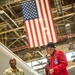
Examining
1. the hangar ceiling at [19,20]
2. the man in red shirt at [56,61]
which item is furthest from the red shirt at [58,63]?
the hangar ceiling at [19,20]

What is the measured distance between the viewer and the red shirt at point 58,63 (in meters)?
4.04

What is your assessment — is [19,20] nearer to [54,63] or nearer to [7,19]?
[7,19]

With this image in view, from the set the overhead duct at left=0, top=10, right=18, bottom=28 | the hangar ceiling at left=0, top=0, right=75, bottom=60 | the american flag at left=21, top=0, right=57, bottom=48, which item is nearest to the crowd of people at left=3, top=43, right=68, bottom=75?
the american flag at left=21, top=0, right=57, bottom=48

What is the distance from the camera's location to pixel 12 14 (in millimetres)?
17812

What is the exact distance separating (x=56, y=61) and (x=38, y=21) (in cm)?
736

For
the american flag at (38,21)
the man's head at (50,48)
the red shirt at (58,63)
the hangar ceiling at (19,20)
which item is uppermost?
the man's head at (50,48)

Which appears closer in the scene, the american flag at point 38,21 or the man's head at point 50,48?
the man's head at point 50,48

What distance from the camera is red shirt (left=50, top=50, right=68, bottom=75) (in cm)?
404

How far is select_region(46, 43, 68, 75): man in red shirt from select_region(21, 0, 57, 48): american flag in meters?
7.01

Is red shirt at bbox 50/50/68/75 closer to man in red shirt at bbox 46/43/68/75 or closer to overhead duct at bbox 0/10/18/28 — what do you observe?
man in red shirt at bbox 46/43/68/75

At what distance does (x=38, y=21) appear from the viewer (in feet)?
37.4

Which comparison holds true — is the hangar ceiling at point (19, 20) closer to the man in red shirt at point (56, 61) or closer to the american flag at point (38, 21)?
the american flag at point (38, 21)

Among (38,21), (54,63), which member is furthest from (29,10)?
(54,63)

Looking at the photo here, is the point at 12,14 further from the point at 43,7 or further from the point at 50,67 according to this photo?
the point at 50,67
